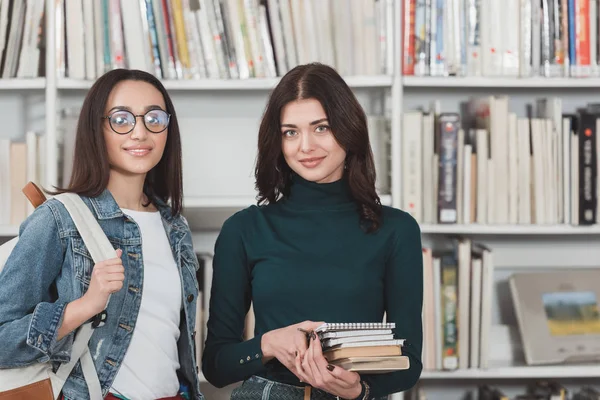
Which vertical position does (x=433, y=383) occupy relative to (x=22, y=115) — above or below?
below

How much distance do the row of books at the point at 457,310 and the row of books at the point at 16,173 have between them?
3.78 feet

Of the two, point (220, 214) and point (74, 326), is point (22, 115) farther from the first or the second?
point (74, 326)

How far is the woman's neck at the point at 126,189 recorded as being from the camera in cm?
161

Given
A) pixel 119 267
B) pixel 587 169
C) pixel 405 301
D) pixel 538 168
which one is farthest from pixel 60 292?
pixel 587 169

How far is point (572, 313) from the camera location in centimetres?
256

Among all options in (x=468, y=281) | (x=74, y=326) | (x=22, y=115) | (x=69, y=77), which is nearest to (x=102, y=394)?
(x=74, y=326)

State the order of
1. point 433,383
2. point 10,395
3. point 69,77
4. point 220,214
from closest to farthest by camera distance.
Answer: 1. point 10,395
2. point 69,77
3. point 220,214
4. point 433,383

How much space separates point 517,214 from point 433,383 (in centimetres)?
69

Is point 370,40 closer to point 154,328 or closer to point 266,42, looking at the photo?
point 266,42

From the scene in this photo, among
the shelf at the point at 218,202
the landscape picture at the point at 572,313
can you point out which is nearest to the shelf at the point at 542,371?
the landscape picture at the point at 572,313

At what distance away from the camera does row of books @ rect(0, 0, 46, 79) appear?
2301mm

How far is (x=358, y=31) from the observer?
7.77 feet

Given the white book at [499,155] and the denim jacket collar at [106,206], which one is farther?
the white book at [499,155]

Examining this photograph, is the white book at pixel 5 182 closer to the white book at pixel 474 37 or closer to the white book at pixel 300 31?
the white book at pixel 300 31
